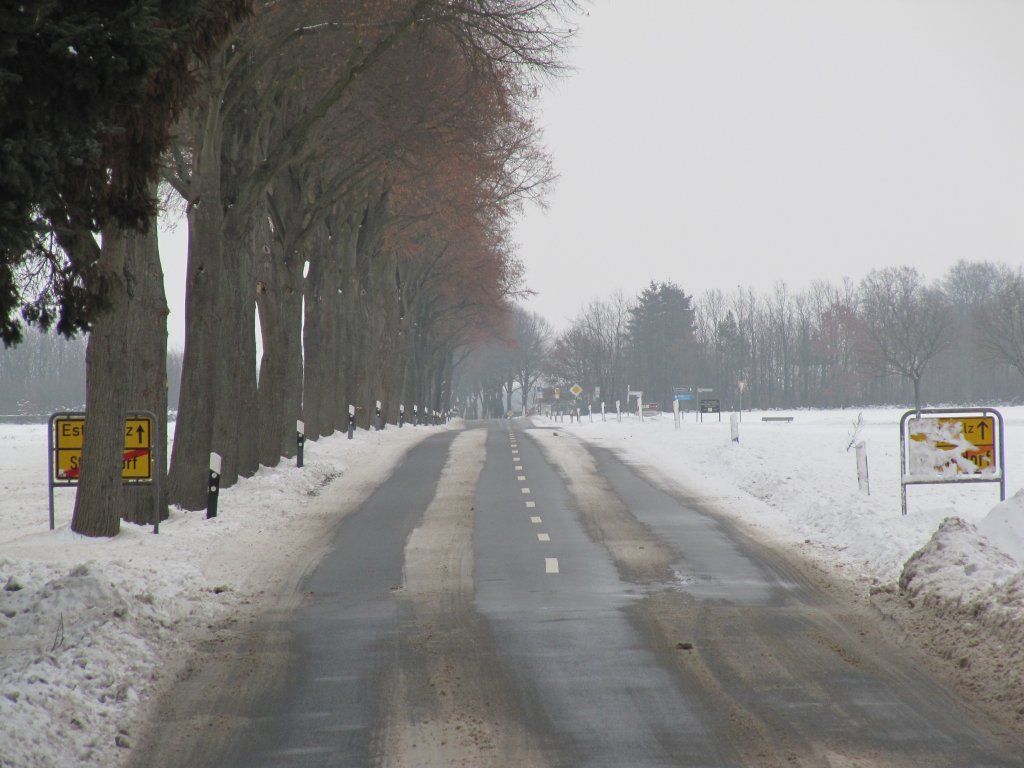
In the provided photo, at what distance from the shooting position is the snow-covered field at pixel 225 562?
6.80m

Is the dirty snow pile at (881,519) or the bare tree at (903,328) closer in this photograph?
the dirty snow pile at (881,519)

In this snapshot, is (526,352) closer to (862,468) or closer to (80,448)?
(862,468)

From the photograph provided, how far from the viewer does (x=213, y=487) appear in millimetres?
16578

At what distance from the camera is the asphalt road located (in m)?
6.20

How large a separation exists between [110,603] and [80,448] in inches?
251

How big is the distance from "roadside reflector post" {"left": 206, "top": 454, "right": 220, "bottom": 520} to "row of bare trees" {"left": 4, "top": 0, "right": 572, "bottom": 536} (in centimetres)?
70

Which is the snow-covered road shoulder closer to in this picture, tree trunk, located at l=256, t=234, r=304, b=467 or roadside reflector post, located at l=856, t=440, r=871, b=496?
roadside reflector post, located at l=856, t=440, r=871, b=496

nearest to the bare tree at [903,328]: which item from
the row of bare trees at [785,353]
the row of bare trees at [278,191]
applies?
the row of bare trees at [785,353]

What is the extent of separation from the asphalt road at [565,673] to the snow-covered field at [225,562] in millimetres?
477

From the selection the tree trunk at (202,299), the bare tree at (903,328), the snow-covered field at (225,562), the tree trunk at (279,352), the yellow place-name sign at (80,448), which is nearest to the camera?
the snow-covered field at (225,562)

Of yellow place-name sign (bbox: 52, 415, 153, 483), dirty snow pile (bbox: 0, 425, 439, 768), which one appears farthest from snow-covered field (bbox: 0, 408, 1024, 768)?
yellow place-name sign (bbox: 52, 415, 153, 483)

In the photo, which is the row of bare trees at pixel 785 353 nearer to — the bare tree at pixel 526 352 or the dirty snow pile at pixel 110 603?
the bare tree at pixel 526 352

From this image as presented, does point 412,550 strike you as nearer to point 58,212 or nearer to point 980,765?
point 58,212

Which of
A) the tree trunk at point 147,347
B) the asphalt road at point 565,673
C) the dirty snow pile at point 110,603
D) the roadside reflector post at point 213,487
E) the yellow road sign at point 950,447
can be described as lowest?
the asphalt road at point 565,673
